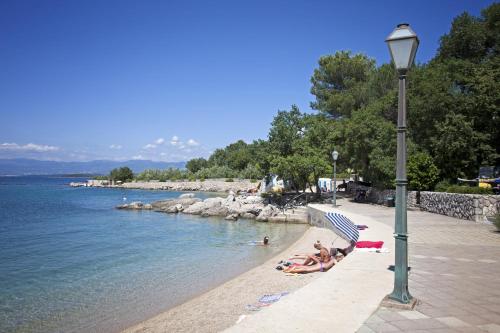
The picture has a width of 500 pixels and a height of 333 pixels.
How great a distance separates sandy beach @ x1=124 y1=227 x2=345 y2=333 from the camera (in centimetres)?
905

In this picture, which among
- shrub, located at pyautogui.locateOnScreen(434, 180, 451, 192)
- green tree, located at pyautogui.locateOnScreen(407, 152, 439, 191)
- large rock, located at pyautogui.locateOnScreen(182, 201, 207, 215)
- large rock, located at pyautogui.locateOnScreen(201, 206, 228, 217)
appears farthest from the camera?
large rock, located at pyautogui.locateOnScreen(182, 201, 207, 215)

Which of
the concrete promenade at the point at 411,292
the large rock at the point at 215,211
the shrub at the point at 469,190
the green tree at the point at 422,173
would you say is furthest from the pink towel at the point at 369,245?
the large rock at the point at 215,211

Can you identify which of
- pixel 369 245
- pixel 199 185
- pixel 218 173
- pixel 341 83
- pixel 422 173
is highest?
pixel 341 83

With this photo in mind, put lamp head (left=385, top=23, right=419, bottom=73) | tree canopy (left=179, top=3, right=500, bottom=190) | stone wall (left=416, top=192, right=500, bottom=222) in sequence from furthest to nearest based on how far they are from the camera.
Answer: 1. tree canopy (left=179, top=3, right=500, bottom=190)
2. stone wall (left=416, top=192, right=500, bottom=222)
3. lamp head (left=385, top=23, right=419, bottom=73)

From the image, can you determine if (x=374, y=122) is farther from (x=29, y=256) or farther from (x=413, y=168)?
(x=29, y=256)

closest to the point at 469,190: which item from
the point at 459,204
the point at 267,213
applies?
the point at 459,204

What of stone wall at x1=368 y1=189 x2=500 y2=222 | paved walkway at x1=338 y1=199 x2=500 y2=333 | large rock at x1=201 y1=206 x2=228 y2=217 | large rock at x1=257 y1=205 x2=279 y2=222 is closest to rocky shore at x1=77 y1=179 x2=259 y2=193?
large rock at x1=201 y1=206 x2=228 y2=217

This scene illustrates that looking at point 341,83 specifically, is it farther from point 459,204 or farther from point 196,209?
point 459,204

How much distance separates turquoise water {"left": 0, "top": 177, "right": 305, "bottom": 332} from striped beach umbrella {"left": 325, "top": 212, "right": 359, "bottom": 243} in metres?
2.52

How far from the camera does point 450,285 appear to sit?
7.45 m

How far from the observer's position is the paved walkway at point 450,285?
5367 millimetres

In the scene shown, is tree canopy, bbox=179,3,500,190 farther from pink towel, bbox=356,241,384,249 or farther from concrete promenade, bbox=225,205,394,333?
concrete promenade, bbox=225,205,394,333

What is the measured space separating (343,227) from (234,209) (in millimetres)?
17912

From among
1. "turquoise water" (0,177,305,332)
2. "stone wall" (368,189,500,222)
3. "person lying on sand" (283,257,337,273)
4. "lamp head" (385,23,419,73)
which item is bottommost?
"turquoise water" (0,177,305,332)
